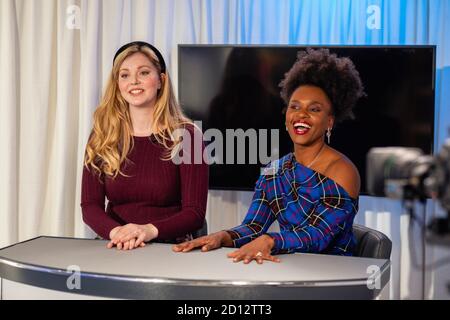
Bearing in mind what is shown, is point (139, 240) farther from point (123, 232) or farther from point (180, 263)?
point (180, 263)

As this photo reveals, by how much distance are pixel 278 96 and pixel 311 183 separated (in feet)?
4.19

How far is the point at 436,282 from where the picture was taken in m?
3.71

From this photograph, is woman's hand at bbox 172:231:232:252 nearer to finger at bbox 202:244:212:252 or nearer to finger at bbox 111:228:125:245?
finger at bbox 202:244:212:252

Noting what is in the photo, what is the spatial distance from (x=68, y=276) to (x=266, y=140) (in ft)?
6.65

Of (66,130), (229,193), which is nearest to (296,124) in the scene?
(229,193)

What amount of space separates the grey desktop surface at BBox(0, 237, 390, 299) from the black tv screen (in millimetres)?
1685

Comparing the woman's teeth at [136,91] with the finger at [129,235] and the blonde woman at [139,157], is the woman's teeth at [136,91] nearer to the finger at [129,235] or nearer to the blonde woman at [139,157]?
the blonde woman at [139,157]

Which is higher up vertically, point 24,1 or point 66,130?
point 24,1

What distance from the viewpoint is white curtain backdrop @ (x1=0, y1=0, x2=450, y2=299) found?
3602 millimetres

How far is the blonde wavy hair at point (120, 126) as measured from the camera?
2.52 metres

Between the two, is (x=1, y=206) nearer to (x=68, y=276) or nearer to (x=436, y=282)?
(x=68, y=276)

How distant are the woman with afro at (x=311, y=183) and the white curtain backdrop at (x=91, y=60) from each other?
110 cm

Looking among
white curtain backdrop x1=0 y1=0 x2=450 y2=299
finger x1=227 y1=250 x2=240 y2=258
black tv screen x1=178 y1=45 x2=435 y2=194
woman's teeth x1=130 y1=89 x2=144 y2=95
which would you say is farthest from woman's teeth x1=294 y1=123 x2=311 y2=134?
white curtain backdrop x1=0 y1=0 x2=450 y2=299
